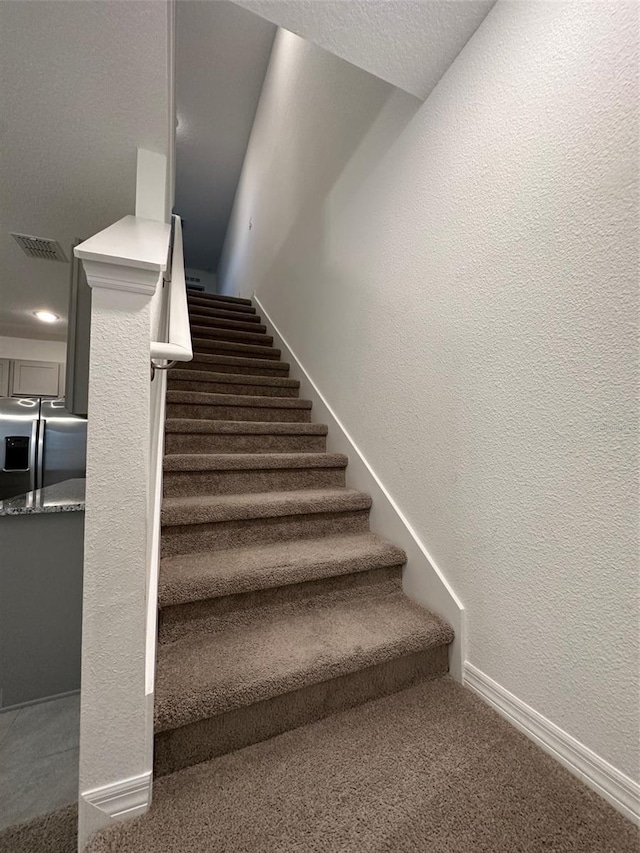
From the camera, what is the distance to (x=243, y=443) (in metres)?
2.09

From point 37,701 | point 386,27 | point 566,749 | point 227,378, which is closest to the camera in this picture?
point 566,749

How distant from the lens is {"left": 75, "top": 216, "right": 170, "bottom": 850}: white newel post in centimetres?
78

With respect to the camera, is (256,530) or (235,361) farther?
(235,361)

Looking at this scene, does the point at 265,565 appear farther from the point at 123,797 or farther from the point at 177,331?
the point at 177,331

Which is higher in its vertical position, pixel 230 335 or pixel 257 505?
pixel 230 335

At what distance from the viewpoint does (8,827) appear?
101 centimetres

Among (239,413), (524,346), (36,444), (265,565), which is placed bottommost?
(265,565)

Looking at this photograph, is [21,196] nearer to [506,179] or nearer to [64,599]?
[64,599]

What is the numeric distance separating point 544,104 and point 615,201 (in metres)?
0.42

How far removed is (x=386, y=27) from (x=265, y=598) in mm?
2005

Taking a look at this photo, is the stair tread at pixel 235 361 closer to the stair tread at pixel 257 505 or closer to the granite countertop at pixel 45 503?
the granite countertop at pixel 45 503

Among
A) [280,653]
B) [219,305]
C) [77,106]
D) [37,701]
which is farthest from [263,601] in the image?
[219,305]

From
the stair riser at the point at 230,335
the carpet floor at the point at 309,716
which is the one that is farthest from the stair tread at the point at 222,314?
the carpet floor at the point at 309,716

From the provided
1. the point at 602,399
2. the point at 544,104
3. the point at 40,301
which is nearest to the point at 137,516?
the point at 602,399
